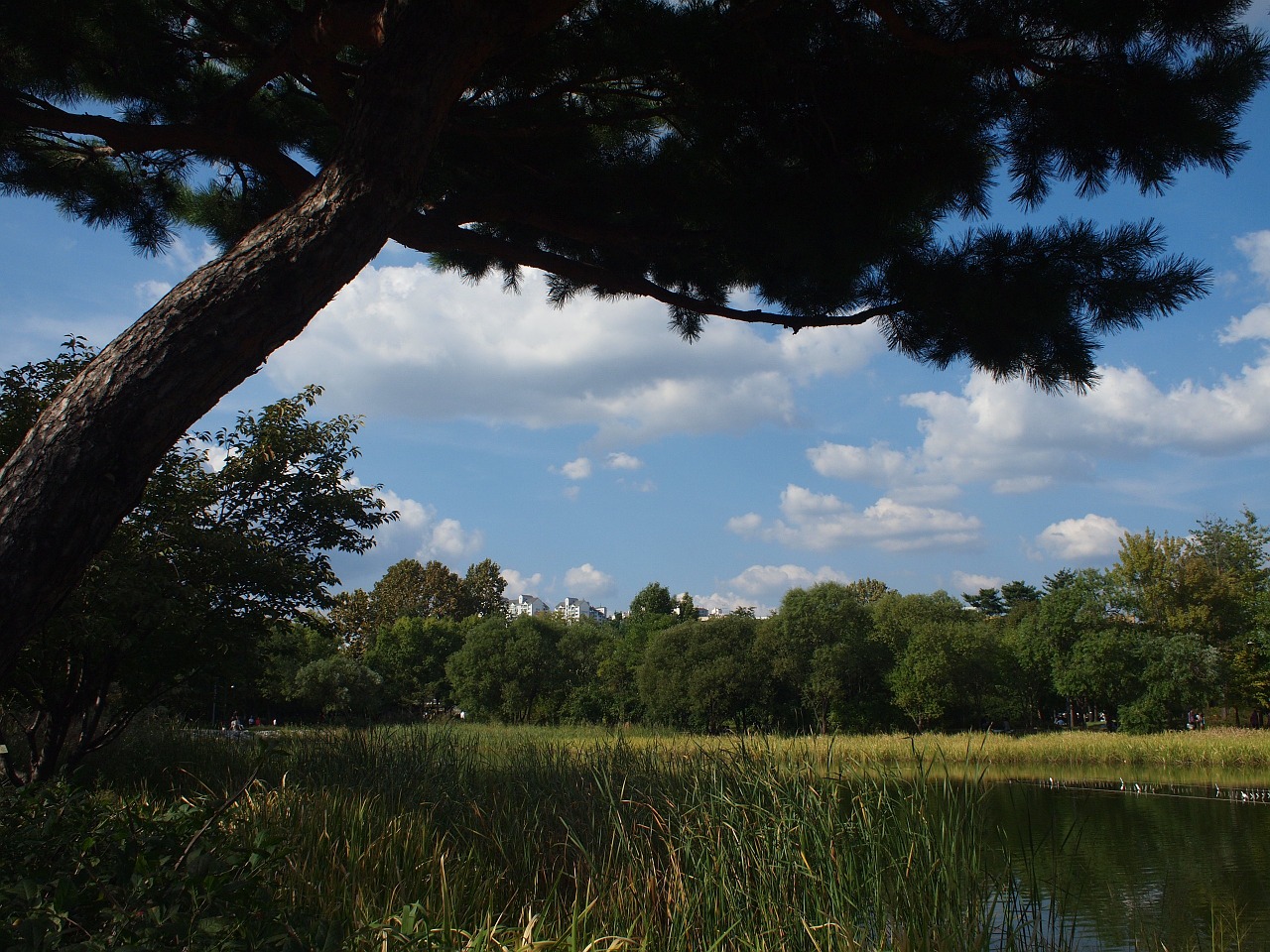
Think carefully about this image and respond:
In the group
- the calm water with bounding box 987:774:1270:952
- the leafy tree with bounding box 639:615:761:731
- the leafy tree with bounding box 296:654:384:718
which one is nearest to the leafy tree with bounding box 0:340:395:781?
the calm water with bounding box 987:774:1270:952

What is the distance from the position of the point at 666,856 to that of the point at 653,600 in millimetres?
41766

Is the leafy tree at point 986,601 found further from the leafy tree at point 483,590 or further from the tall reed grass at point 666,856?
the tall reed grass at point 666,856

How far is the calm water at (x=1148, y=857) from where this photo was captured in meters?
4.87

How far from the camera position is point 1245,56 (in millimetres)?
3656

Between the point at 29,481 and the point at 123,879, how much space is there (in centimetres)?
91

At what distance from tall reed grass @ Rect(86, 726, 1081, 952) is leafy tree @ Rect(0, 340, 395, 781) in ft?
6.83

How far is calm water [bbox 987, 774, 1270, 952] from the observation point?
4.87 metres

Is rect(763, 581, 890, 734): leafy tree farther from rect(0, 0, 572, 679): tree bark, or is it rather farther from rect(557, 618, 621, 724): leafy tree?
rect(0, 0, 572, 679): tree bark

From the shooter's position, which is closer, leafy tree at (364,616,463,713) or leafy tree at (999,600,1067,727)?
leafy tree at (999,600,1067,727)

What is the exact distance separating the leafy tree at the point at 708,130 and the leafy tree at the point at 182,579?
2641 mm

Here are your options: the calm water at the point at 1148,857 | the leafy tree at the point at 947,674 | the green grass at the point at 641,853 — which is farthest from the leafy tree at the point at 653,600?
the green grass at the point at 641,853

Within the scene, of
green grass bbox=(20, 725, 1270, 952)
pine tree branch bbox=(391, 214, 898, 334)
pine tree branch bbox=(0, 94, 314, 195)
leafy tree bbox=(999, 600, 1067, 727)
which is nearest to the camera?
green grass bbox=(20, 725, 1270, 952)

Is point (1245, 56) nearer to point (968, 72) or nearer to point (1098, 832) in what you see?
point (968, 72)

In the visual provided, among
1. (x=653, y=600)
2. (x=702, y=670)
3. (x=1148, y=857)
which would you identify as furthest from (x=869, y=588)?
(x=1148, y=857)
